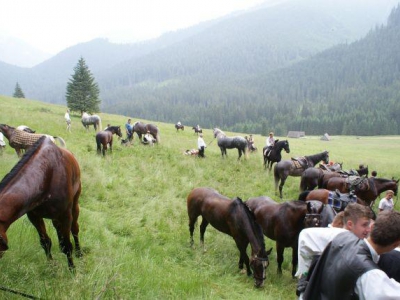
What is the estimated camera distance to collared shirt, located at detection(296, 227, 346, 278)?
11.3 feet

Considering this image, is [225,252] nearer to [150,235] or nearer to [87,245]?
[150,235]

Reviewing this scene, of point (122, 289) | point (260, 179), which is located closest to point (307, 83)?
point (260, 179)

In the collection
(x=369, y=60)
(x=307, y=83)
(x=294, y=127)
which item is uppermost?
(x=369, y=60)

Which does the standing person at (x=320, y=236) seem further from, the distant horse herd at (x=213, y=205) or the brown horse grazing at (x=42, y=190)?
the brown horse grazing at (x=42, y=190)

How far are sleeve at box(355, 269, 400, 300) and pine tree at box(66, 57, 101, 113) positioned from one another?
1627 inches

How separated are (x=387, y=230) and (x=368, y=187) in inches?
370

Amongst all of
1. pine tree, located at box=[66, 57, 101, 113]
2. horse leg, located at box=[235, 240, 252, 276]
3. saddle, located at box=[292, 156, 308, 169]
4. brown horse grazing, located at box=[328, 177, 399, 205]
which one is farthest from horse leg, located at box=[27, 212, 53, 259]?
pine tree, located at box=[66, 57, 101, 113]

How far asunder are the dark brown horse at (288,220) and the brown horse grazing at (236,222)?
2.37 ft

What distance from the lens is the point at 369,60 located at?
19338cm

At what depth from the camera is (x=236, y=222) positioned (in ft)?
22.4

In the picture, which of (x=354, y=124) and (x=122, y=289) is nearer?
(x=122, y=289)

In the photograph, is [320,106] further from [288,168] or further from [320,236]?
[320,236]

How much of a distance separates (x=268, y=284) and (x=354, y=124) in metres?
103

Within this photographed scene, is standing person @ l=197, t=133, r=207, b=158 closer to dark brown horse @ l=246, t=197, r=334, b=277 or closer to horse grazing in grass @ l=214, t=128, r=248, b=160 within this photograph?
horse grazing in grass @ l=214, t=128, r=248, b=160
